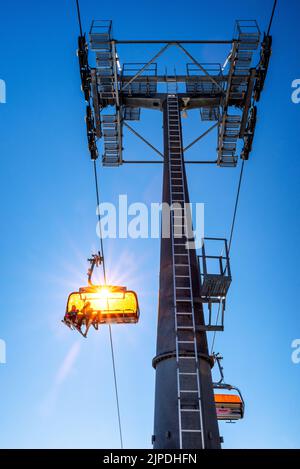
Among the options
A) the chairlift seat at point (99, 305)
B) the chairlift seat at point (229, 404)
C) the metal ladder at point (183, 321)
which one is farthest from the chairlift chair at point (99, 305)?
the chairlift seat at point (229, 404)

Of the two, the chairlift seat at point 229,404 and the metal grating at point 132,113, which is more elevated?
the metal grating at point 132,113

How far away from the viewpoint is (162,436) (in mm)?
9234

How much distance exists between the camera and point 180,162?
14555 mm

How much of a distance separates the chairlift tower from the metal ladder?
2 cm

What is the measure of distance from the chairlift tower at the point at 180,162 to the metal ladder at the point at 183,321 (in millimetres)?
20

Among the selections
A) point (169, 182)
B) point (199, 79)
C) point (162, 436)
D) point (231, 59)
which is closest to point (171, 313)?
point (162, 436)

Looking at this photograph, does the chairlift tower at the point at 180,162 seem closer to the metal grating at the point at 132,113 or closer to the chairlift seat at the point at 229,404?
the metal grating at the point at 132,113

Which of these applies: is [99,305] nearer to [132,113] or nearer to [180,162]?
[180,162]

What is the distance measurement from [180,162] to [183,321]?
5.79m

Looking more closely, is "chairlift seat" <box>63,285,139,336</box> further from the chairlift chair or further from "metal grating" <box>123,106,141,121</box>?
"metal grating" <box>123,106,141,121</box>

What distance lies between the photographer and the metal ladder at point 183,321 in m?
9.14

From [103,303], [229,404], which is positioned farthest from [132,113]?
[229,404]

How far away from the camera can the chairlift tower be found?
9.51 meters

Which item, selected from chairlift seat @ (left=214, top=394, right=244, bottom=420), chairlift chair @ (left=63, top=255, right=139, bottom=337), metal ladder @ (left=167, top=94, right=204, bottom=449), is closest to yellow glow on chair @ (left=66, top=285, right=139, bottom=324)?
chairlift chair @ (left=63, top=255, right=139, bottom=337)
